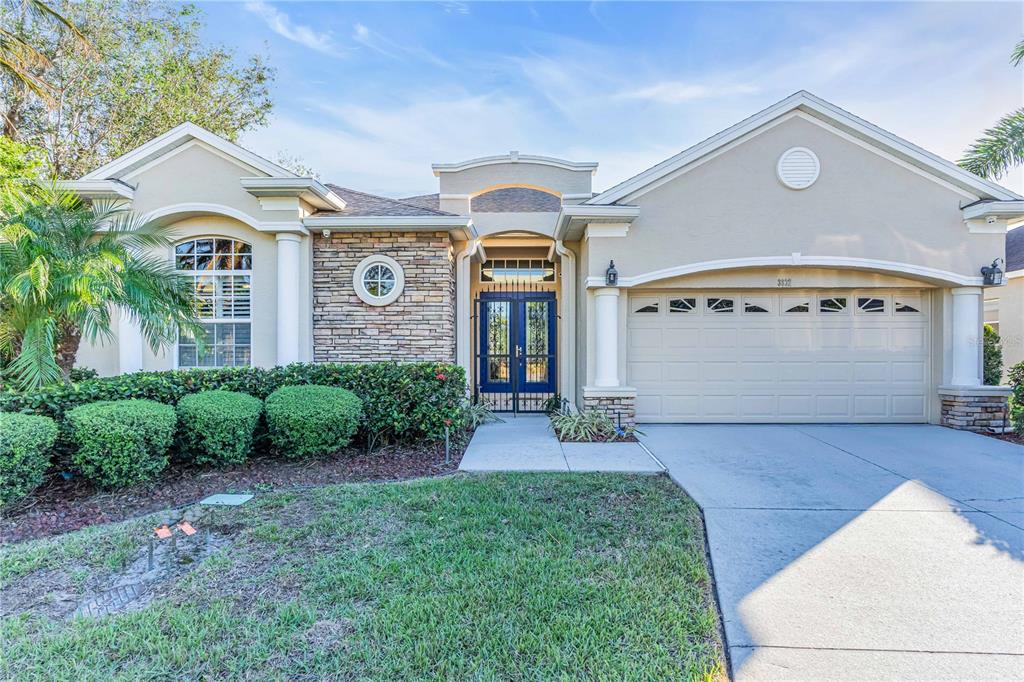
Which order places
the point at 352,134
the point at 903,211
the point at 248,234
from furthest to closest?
1. the point at 352,134
2. the point at 248,234
3. the point at 903,211

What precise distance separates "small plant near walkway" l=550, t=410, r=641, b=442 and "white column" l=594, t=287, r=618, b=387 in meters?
0.68

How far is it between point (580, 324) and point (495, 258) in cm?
332

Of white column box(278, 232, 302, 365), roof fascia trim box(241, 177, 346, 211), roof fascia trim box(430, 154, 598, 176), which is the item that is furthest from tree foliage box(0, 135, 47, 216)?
roof fascia trim box(430, 154, 598, 176)

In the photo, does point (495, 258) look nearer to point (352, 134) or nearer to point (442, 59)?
point (442, 59)

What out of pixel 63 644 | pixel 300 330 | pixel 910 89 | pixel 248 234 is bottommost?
pixel 63 644

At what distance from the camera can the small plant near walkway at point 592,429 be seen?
7660 millimetres

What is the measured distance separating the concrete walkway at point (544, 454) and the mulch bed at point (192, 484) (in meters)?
0.45

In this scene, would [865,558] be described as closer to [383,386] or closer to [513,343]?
[383,386]

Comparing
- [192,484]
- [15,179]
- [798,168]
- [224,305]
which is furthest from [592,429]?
[15,179]

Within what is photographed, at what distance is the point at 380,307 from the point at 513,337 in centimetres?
334

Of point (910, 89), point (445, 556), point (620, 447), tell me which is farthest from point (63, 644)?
point (910, 89)

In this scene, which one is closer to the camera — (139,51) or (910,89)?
(910,89)

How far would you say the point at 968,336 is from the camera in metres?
8.37

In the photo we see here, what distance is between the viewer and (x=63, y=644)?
8.82ft
